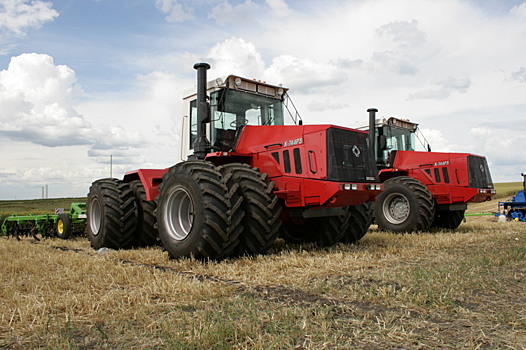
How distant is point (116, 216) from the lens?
844 cm

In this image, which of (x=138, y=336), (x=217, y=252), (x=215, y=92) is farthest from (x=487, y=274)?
(x=215, y=92)

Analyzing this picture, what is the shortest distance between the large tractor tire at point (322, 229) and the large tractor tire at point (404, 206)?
3.50 metres

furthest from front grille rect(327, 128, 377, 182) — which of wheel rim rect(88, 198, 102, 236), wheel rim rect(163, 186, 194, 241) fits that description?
wheel rim rect(88, 198, 102, 236)

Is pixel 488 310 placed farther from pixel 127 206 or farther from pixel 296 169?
pixel 127 206

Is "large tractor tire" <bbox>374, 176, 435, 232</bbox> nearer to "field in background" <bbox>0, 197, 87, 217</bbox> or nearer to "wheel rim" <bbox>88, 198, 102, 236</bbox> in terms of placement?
"wheel rim" <bbox>88, 198, 102, 236</bbox>

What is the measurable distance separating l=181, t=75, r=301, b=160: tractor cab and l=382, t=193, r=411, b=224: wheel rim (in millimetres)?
4276

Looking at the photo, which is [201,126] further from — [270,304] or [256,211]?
[270,304]

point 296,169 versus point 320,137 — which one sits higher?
point 320,137

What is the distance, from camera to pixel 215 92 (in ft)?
25.6

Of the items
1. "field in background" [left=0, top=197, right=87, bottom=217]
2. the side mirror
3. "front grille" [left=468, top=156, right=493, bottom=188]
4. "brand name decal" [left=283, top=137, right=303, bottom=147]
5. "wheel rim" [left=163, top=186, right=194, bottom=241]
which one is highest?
the side mirror

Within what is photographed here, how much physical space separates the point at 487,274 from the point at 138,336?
13.0 ft

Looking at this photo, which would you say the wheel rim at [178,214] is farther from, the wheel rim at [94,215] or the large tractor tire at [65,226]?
the large tractor tire at [65,226]

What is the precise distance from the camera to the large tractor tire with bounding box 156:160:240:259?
236 inches

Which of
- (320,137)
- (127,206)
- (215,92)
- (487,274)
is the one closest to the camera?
(487,274)
